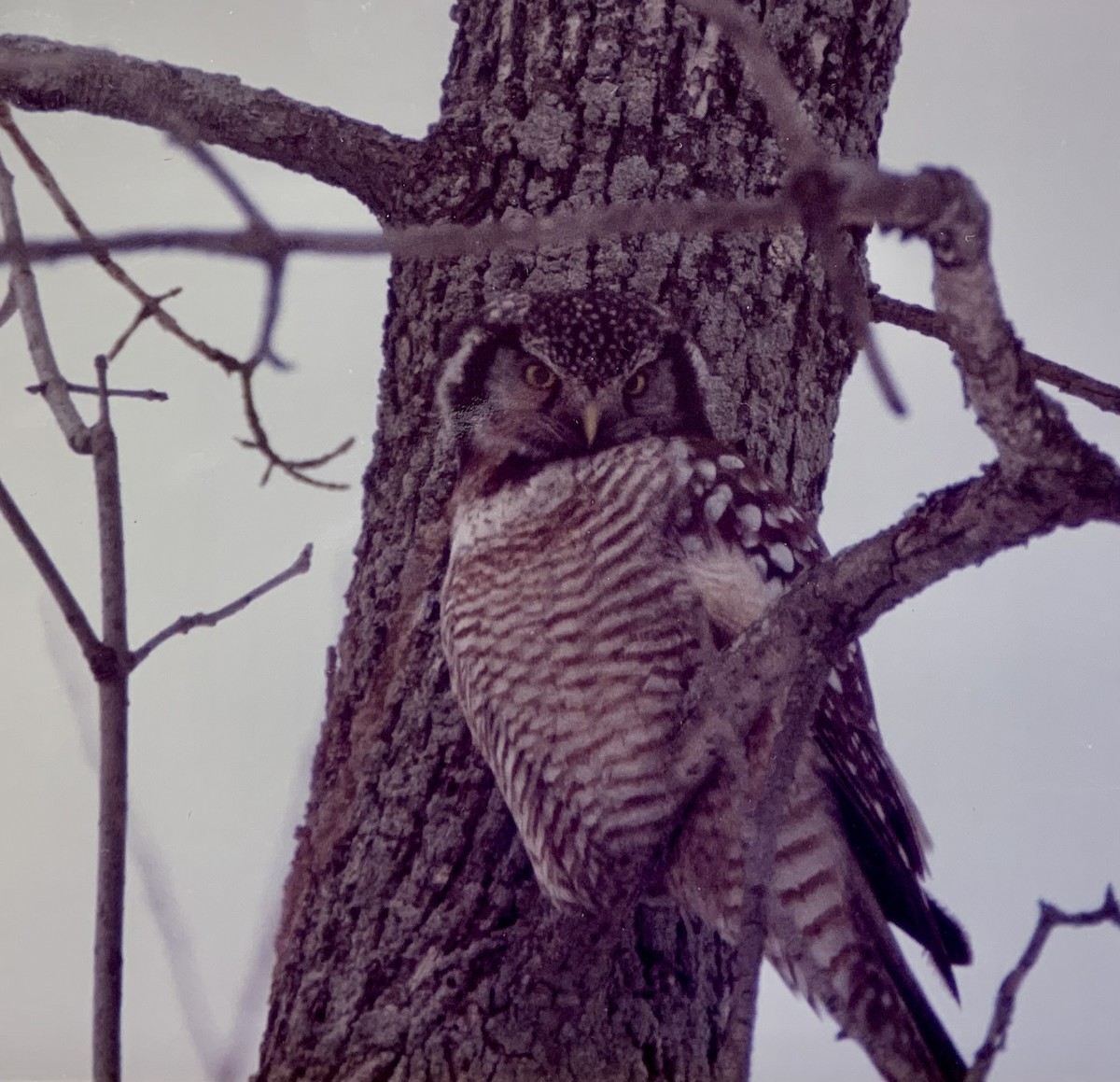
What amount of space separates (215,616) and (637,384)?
2.22 feet

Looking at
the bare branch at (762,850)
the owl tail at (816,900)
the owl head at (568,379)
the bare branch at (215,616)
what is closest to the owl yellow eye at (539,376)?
the owl head at (568,379)

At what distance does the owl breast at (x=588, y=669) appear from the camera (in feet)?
5.12

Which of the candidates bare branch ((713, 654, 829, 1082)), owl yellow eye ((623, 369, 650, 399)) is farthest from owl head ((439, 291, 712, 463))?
bare branch ((713, 654, 829, 1082))

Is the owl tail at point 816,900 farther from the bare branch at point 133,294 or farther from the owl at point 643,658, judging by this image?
the bare branch at point 133,294

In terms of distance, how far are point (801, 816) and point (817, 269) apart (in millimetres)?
795

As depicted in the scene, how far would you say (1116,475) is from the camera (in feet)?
3.15

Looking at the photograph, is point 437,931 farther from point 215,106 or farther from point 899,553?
point 215,106

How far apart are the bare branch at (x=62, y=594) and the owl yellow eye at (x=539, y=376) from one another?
720 millimetres

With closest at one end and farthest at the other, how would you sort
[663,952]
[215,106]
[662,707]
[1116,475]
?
[1116,475], [662,707], [663,952], [215,106]

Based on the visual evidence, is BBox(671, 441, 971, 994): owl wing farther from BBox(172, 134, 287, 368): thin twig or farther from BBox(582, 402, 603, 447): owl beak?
BBox(172, 134, 287, 368): thin twig

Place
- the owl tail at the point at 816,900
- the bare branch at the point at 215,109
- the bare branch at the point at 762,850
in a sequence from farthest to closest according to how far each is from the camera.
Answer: the bare branch at the point at 215,109
the owl tail at the point at 816,900
the bare branch at the point at 762,850

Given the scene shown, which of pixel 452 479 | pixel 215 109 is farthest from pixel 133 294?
pixel 452 479

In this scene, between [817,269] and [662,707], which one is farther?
[817,269]

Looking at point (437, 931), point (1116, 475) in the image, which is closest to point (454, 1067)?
point (437, 931)
